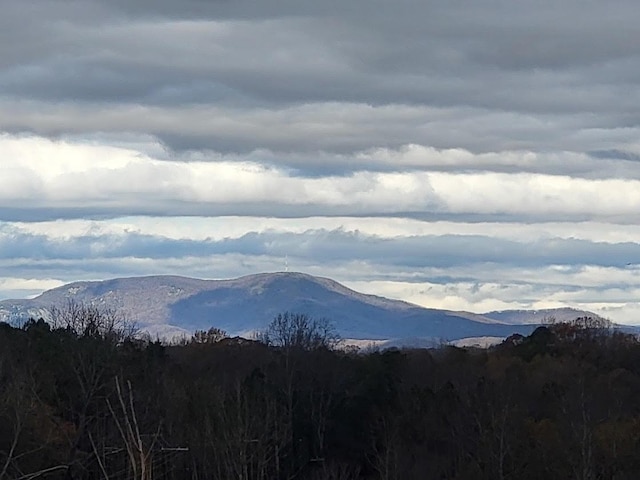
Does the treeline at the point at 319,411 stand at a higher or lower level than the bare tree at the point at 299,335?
lower

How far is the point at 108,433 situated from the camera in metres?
65.8

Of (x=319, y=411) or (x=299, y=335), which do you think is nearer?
(x=319, y=411)

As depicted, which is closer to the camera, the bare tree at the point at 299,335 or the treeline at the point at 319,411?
the treeline at the point at 319,411

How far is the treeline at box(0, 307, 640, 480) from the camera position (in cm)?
6309

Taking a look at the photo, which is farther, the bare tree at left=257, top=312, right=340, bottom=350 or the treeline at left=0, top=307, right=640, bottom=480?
the bare tree at left=257, top=312, right=340, bottom=350

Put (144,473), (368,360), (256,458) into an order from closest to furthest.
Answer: (144,473), (256,458), (368,360)

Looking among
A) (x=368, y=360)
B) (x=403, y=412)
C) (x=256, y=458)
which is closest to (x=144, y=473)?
(x=256, y=458)

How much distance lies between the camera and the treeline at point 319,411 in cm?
6309

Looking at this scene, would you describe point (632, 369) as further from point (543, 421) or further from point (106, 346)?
point (106, 346)

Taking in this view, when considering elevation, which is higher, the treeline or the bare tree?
the bare tree

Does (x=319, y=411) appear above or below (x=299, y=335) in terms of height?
below

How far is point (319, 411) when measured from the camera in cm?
8462

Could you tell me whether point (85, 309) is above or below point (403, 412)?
above

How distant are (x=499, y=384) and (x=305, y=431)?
1382 cm
